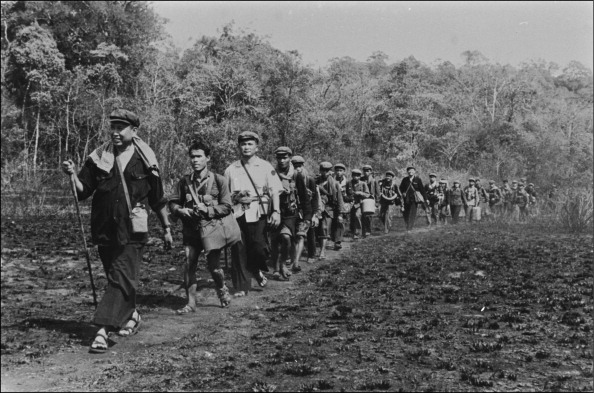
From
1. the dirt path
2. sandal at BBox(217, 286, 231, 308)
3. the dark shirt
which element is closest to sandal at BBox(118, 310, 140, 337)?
the dirt path

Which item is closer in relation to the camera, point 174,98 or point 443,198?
point 443,198

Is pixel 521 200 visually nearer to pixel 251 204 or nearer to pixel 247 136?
pixel 251 204

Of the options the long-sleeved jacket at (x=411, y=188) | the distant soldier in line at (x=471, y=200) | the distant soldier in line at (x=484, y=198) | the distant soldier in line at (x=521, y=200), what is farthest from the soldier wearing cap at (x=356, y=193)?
the distant soldier in line at (x=521, y=200)

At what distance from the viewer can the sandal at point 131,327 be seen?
636 centimetres

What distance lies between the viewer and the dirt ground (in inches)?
195

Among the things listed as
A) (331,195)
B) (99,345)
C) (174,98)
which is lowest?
(99,345)

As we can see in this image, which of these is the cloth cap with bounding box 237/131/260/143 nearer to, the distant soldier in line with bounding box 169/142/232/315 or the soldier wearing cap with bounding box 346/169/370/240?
the distant soldier in line with bounding box 169/142/232/315

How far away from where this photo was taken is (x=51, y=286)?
355 inches

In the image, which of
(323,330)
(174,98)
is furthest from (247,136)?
(174,98)

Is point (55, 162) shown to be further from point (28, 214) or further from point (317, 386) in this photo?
point (317, 386)

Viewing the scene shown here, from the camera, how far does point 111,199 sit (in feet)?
19.8

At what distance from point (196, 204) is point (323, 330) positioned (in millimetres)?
2102

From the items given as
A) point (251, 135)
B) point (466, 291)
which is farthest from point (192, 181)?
point (466, 291)

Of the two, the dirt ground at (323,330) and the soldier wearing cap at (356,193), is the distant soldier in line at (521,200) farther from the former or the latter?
the dirt ground at (323,330)
